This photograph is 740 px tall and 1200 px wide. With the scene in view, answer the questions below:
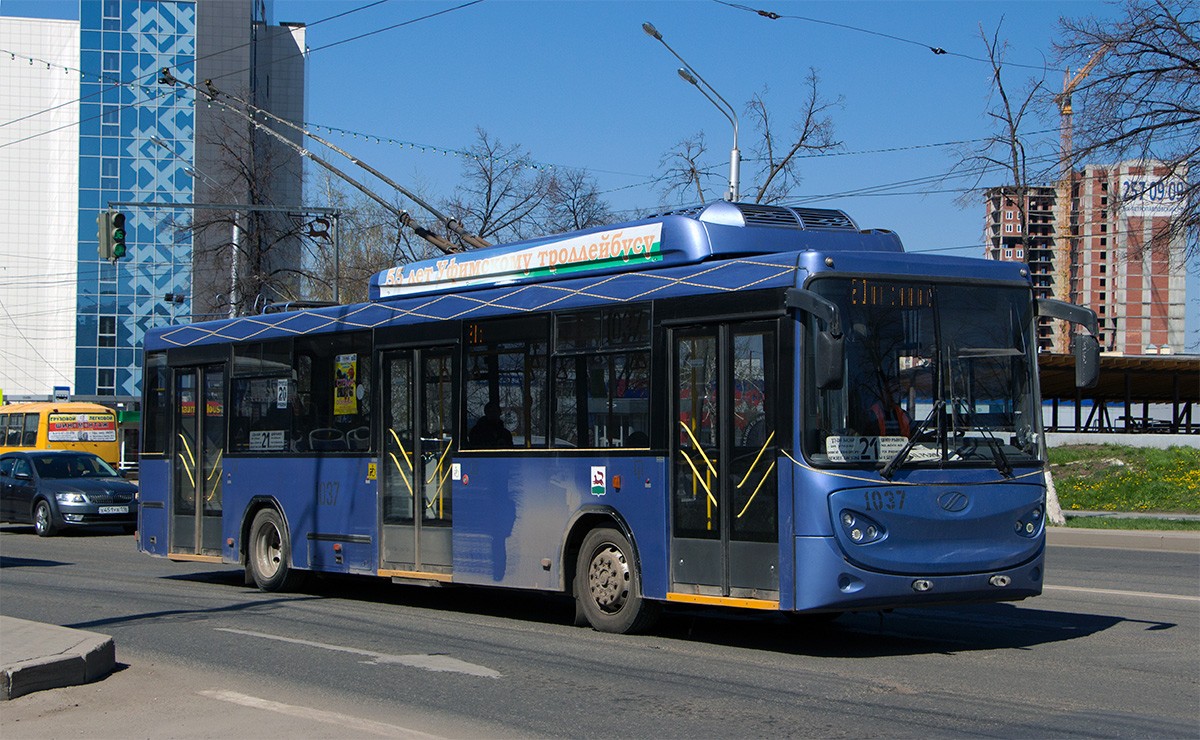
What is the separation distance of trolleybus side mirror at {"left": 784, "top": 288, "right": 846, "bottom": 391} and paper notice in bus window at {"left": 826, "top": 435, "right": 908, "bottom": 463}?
0.39 m

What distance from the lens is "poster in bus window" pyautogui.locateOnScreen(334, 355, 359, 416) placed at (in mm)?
14438

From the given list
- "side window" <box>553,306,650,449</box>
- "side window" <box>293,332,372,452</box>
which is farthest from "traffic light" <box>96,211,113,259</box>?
"side window" <box>553,306,650,449</box>

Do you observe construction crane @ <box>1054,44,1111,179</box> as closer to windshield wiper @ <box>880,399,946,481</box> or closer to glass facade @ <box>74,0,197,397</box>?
windshield wiper @ <box>880,399,946,481</box>

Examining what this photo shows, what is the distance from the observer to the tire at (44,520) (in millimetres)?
26438

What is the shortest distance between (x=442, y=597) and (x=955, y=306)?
7159 millimetres

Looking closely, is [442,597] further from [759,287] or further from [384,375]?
[759,287]

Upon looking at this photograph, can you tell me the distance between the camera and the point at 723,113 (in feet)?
91.9

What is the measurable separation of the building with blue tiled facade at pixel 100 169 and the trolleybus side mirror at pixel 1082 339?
6472cm

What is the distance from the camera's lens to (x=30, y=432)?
43.2 m

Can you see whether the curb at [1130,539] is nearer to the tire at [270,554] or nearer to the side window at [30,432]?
the tire at [270,554]

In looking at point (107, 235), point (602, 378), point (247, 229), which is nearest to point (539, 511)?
point (602, 378)

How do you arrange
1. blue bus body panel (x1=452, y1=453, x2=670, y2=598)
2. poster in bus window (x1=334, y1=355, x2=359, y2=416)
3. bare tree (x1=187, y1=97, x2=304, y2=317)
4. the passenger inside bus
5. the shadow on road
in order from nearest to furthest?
the shadow on road < blue bus body panel (x1=452, y1=453, x2=670, y2=598) < the passenger inside bus < poster in bus window (x1=334, y1=355, x2=359, y2=416) < bare tree (x1=187, y1=97, x2=304, y2=317)

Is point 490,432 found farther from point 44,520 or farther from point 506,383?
point 44,520

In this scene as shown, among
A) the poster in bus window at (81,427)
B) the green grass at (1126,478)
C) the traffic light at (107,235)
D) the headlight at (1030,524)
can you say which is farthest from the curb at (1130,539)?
the poster in bus window at (81,427)
